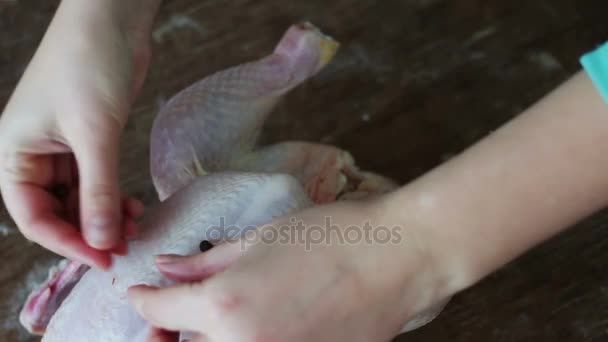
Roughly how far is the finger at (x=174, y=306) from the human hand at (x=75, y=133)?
0.31 feet

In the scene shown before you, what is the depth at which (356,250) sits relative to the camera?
1.67ft

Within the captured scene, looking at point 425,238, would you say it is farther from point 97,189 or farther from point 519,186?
point 97,189

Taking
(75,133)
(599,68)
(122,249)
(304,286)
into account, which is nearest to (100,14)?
(75,133)

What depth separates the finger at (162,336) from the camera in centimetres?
53

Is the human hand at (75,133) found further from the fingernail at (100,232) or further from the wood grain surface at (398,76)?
the wood grain surface at (398,76)

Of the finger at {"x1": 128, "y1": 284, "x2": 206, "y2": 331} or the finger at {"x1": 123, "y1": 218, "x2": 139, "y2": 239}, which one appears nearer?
the finger at {"x1": 128, "y1": 284, "x2": 206, "y2": 331}

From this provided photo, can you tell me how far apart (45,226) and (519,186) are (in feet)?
1.41

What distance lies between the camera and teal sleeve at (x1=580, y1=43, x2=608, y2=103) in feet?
1.62

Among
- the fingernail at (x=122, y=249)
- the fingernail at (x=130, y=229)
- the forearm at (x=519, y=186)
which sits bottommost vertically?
the fingernail at (x=122, y=249)

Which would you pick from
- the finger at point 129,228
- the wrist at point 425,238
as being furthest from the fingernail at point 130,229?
the wrist at point 425,238

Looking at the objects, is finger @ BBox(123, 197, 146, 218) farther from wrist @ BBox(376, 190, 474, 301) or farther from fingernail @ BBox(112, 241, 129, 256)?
wrist @ BBox(376, 190, 474, 301)

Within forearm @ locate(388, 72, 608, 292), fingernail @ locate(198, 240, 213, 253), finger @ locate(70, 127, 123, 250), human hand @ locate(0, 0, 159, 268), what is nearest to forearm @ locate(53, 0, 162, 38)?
human hand @ locate(0, 0, 159, 268)

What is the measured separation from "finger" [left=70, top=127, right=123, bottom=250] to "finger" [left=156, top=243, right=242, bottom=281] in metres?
0.07

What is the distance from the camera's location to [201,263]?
1.72 feet
